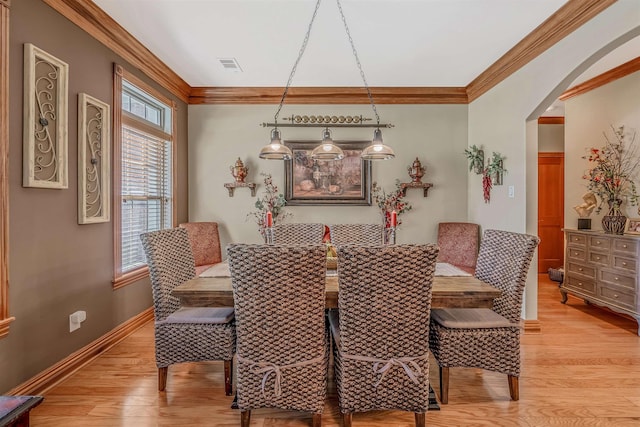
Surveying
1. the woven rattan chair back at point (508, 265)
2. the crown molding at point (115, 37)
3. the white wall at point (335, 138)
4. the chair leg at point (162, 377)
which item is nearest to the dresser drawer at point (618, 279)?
the white wall at point (335, 138)

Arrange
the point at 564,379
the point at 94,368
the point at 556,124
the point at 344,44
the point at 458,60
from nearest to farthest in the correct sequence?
the point at 564,379
the point at 94,368
the point at 344,44
the point at 458,60
the point at 556,124

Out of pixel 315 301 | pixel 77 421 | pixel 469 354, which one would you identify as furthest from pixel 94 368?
pixel 469 354

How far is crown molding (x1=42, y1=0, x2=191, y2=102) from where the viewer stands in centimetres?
239

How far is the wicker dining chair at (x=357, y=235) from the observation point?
3232mm

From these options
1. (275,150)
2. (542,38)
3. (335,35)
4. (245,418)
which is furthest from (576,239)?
(245,418)

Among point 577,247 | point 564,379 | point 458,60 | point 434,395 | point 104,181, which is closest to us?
point 434,395

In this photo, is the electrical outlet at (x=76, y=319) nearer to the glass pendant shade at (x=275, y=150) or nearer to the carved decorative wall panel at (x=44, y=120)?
the carved decorative wall panel at (x=44, y=120)

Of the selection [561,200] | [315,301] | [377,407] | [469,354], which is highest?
[561,200]

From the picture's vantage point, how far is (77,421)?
1907 mm

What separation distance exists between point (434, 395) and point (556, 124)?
5.63 m

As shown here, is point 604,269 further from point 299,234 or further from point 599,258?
point 299,234

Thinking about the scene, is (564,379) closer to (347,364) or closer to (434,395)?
(434,395)

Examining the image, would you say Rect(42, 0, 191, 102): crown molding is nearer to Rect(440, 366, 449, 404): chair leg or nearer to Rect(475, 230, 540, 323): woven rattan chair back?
Rect(475, 230, 540, 323): woven rattan chair back

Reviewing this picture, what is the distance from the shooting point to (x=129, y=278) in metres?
3.14
